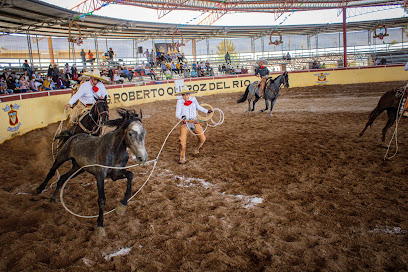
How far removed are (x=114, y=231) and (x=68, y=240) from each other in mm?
566

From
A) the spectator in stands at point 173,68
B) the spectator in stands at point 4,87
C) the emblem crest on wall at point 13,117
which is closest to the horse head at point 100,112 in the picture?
the emblem crest on wall at point 13,117

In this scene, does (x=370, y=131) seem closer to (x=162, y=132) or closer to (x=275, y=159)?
(x=275, y=159)

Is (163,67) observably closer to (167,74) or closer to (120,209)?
(167,74)

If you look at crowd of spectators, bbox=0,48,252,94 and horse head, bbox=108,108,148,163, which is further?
crowd of spectators, bbox=0,48,252,94

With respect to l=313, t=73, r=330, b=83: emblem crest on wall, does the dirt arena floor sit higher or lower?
lower

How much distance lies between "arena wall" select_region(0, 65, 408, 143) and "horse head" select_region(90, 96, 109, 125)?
4.29 m

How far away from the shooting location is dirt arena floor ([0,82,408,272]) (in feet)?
10.7

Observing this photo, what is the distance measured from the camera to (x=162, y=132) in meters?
10.2

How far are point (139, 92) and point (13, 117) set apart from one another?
8.74m

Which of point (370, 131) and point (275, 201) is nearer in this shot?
point (275, 201)

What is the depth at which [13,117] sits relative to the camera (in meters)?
9.31

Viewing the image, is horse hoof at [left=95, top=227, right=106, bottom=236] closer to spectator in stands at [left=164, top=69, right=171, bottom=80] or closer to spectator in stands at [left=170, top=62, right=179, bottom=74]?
spectator in stands at [left=164, top=69, right=171, bottom=80]

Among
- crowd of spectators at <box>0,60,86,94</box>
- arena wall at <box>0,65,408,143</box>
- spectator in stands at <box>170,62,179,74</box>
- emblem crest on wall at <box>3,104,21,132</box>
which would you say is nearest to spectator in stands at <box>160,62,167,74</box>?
spectator in stands at <box>170,62,179,74</box>

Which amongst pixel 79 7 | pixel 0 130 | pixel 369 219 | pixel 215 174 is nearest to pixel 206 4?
pixel 79 7
